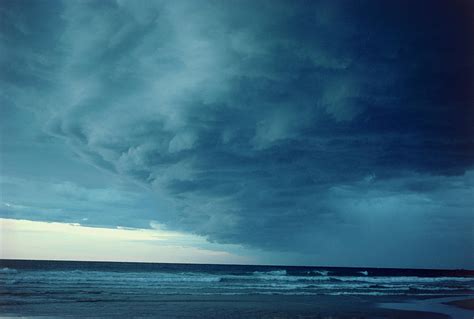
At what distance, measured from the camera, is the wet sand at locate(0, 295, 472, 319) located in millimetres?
17688

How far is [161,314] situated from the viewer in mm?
17766

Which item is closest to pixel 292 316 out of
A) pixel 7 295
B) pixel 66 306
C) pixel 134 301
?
pixel 134 301

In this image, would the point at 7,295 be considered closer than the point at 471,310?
No

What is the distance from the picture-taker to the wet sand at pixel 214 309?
58.0 ft

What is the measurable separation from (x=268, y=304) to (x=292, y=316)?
458 centimetres

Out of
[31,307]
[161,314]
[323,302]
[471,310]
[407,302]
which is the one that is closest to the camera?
[161,314]

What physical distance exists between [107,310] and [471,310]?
17.9 metres

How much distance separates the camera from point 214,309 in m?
19.6

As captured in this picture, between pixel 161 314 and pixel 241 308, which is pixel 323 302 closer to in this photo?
pixel 241 308

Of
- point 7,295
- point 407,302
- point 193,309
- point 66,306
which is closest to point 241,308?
point 193,309

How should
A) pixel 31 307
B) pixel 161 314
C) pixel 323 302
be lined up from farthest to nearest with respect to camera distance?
pixel 323 302 < pixel 31 307 < pixel 161 314

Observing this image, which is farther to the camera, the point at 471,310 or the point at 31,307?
the point at 471,310

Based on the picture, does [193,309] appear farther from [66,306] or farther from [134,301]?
[66,306]

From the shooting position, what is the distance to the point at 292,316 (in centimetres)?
1778
